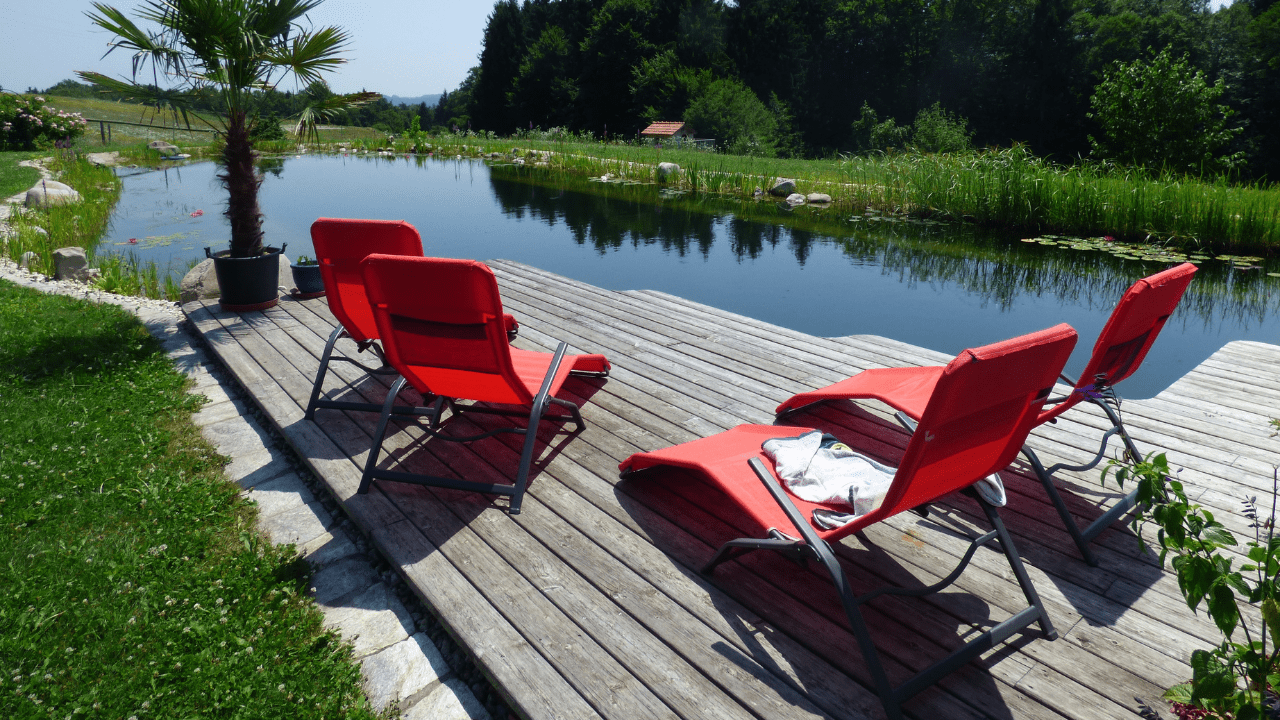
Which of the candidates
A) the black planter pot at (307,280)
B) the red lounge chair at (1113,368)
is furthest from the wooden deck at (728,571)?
the black planter pot at (307,280)

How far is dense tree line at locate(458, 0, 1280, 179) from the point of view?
31.3m

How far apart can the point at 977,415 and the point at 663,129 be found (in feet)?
116

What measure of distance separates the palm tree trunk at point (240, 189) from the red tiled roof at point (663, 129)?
30.6 m

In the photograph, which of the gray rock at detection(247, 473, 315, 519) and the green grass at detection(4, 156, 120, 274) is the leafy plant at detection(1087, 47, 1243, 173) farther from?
the green grass at detection(4, 156, 120, 274)

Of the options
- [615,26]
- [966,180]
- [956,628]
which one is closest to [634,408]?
[956,628]

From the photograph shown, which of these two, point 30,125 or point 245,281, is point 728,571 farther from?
point 30,125

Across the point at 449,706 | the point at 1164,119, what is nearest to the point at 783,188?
the point at 1164,119

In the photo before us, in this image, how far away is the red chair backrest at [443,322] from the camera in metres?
2.58

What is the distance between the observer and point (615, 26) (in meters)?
44.4

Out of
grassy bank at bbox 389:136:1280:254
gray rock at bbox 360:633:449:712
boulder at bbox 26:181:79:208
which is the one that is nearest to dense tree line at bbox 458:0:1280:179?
grassy bank at bbox 389:136:1280:254

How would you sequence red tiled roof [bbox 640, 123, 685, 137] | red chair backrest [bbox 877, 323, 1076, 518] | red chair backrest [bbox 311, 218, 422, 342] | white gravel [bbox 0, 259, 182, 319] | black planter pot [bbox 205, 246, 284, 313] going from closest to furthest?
red chair backrest [bbox 877, 323, 1076, 518] < red chair backrest [bbox 311, 218, 422, 342] < black planter pot [bbox 205, 246, 284, 313] < white gravel [bbox 0, 259, 182, 319] < red tiled roof [bbox 640, 123, 685, 137]

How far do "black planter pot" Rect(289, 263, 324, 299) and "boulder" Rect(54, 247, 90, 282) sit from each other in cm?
299

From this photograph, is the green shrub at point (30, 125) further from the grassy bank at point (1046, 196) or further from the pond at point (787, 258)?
the grassy bank at point (1046, 196)

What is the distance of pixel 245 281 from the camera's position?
5.35 metres
